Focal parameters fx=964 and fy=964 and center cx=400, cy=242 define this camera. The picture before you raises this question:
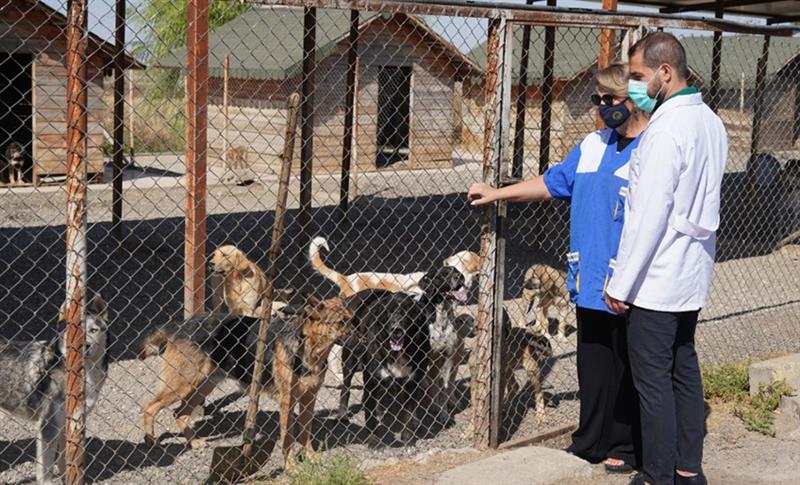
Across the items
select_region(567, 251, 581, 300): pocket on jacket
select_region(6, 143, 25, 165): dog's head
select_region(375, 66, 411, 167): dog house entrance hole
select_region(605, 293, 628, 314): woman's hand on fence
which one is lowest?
select_region(605, 293, 628, 314): woman's hand on fence

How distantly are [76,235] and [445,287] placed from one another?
8.35 ft

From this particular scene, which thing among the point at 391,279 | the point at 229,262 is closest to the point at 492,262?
the point at 391,279

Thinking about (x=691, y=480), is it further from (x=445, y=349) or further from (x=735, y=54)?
(x=735, y=54)

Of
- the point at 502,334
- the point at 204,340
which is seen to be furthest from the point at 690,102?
the point at 204,340

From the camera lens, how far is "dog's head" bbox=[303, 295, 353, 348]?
16.4 feet

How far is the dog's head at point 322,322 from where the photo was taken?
4984 millimetres

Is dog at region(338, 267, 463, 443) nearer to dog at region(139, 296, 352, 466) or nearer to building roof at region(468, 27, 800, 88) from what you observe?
dog at region(139, 296, 352, 466)

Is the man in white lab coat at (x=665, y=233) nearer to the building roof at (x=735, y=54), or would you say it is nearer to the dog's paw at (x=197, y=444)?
the dog's paw at (x=197, y=444)

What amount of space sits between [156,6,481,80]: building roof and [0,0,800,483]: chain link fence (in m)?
0.10

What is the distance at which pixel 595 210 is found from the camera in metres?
4.42

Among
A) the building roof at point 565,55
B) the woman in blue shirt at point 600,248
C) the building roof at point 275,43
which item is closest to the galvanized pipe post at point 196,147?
the woman in blue shirt at point 600,248

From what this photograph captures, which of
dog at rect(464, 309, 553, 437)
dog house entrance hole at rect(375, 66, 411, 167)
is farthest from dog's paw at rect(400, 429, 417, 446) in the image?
dog house entrance hole at rect(375, 66, 411, 167)

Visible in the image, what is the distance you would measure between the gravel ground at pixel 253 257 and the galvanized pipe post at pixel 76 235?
2.59 feet

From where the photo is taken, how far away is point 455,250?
39.5 feet
